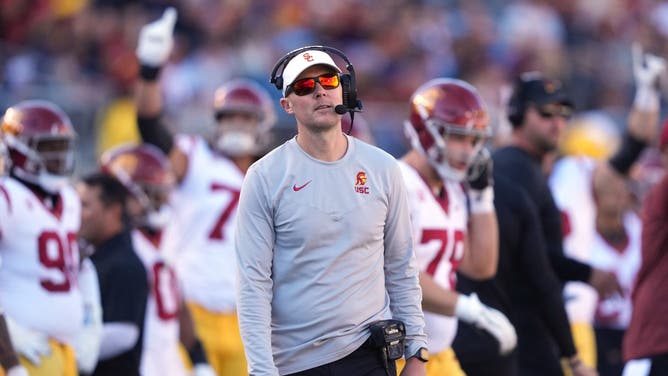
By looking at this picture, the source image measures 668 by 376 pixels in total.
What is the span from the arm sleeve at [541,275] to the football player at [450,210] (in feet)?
1.13

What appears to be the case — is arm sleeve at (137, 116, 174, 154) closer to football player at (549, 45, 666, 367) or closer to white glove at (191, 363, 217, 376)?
white glove at (191, 363, 217, 376)

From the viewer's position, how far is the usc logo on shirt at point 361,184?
3863 mm

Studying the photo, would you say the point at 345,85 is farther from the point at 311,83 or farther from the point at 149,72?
the point at 149,72

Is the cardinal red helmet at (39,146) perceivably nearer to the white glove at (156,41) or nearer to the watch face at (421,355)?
the white glove at (156,41)

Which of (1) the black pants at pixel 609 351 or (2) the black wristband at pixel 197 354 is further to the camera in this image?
(1) the black pants at pixel 609 351

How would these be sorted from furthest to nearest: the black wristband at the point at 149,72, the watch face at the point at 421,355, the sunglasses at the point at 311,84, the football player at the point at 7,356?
1. the black wristband at the point at 149,72
2. the football player at the point at 7,356
3. the watch face at the point at 421,355
4. the sunglasses at the point at 311,84

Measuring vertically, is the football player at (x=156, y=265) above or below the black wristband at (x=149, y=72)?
below

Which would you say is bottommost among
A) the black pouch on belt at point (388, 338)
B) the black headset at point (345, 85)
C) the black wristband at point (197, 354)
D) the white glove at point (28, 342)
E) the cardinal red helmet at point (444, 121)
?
the black wristband at point (197, 354)

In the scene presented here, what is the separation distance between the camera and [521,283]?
597 cm

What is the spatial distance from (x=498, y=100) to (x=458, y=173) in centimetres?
833

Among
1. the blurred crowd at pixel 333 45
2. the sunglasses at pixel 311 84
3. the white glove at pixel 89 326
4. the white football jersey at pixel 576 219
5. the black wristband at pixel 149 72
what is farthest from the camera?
the blurred crowd at pixel 333 45

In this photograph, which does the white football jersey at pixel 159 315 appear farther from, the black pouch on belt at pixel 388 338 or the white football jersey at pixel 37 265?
the black pouch on belt at pixel 388 338

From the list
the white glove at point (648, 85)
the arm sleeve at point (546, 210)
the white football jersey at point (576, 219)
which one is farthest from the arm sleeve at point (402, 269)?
the white football jersey at point (576, 219)

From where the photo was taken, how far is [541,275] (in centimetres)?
581
